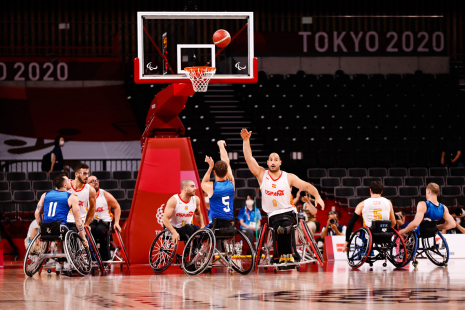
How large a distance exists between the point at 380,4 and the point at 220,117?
820cm

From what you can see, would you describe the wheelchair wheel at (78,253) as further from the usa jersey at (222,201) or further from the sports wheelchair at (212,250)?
the usa jersey at (222,201)

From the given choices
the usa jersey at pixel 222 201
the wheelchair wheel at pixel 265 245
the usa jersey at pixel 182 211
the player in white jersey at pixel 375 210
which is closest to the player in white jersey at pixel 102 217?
the usa jersey at pixel 182 211

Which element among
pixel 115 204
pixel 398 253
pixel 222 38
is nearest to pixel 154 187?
pixel 115 204

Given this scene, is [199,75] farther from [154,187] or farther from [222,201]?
[154,187]

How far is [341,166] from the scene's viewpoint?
17938 millimetres

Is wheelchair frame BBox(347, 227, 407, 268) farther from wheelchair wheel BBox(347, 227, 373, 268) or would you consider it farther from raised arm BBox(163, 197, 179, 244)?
raised arm BBox(163, 197, 179, 244)

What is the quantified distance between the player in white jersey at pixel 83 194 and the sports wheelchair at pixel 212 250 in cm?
170

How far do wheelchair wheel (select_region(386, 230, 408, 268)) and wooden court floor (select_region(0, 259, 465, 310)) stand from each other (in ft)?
0.90

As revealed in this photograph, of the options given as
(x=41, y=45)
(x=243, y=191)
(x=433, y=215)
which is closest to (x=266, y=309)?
(x=433, y=215)

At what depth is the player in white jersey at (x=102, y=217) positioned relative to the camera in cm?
1034

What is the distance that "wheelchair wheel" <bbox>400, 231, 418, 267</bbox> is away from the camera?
33.3 ft

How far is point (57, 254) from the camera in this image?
29.8 feet

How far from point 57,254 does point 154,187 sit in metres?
2.63

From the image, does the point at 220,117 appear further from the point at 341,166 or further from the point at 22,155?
the point at 22,155
